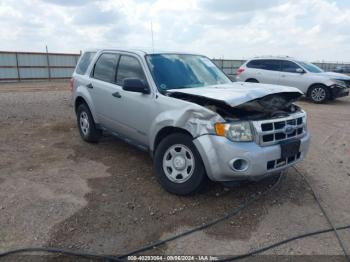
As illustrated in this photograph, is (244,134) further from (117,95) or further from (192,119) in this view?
(117,95)

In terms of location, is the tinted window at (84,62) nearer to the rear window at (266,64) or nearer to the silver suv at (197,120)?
the silver suv at (197,120)

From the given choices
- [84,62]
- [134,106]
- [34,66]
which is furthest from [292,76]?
[34,66]

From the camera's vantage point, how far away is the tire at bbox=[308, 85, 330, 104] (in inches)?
528

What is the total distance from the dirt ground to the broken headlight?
2.86ft

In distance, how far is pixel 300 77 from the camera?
13.8 meters

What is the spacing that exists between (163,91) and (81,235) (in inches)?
80.8

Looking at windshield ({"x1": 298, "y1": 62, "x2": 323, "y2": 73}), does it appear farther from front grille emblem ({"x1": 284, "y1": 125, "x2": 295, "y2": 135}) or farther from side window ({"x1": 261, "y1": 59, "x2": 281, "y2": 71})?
front grille emblem ({"x1": 284, "y1": 125, "x2": 295, "y2": 135})

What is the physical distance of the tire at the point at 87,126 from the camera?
6.28 m

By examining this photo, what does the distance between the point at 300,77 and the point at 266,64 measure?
5.42 feet

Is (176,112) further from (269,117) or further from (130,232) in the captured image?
(130,232)

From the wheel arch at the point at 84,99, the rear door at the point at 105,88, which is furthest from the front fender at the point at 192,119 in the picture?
the wheel arch at the point at 84,99

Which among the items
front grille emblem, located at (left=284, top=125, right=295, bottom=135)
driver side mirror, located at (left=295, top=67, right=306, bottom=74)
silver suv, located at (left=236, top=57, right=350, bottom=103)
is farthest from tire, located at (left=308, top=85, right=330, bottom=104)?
front grille emblem, located at (left=284, top=125, right=295, bottom=135)

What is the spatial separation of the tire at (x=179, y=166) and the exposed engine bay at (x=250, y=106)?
1.53 feet

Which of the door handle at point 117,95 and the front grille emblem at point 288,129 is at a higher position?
the door handle at point 117,95
